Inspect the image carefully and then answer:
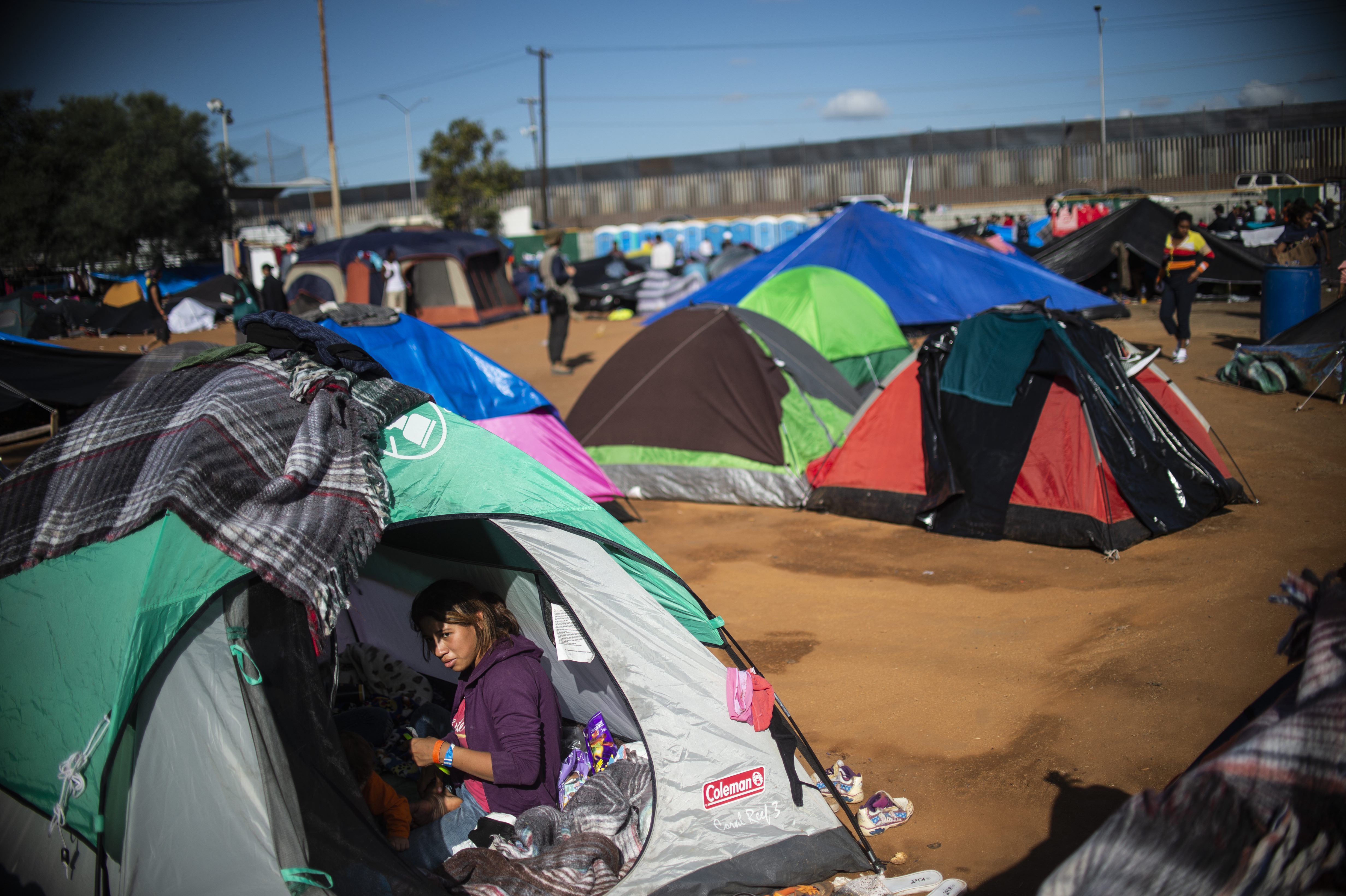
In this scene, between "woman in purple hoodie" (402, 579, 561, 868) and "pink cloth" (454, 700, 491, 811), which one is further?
"pink cloth" (454, 700, 491, 811)

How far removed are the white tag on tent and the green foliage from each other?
84.5 feet

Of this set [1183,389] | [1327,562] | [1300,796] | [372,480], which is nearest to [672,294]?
[1183,389]

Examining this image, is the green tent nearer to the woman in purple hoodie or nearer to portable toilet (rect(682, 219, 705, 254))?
the woman in purple hoodie

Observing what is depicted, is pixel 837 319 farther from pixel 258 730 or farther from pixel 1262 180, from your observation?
pixel 1262 180

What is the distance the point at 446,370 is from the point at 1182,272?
29.1 ft

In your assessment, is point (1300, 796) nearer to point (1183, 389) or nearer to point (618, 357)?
point (618, 357)

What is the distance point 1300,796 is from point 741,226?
28578 millimetres

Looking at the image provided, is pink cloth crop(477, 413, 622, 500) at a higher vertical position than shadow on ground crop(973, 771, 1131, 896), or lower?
higher

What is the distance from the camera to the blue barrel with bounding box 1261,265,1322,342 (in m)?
10.3

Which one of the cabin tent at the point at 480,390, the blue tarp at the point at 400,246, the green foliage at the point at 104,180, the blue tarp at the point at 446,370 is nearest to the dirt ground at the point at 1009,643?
the cabin tent at the point at 480,390

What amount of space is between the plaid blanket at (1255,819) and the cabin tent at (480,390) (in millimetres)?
4717

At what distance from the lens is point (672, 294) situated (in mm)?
19953

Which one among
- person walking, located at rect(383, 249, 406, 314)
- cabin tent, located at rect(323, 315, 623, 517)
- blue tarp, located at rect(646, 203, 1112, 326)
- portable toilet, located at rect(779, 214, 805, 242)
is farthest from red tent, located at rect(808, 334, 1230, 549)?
portable toilet, located at rect(779, 214, 805, 242)

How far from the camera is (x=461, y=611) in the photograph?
10.1 feet
